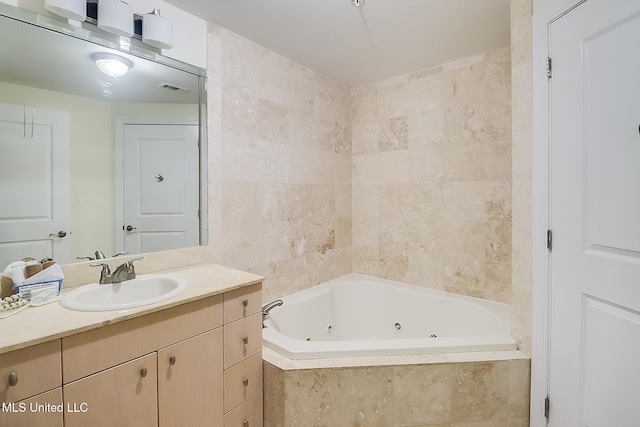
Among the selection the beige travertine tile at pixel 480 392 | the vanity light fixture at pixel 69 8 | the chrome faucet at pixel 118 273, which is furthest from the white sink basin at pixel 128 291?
the beige travertine tile at pixel 480 392

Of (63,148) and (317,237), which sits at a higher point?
(63,148)

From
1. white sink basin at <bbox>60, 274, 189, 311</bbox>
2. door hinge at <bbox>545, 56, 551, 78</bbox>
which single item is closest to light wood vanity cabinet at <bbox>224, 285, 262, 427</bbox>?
white sink basin at <bbox>60, 274, 189, 311</bbox>

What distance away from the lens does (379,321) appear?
2.54 meters

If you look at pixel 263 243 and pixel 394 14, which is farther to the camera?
pixel 263 243

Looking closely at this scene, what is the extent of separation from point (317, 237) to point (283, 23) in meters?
1.58

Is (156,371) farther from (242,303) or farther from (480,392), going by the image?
(480,392)

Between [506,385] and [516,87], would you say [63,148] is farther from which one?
[506,385]

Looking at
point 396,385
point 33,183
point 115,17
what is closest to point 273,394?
point 396,385

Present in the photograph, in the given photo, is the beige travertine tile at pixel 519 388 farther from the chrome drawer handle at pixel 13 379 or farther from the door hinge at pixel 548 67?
the chrome drawer handle at pixel 13 379

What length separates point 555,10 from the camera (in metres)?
1.36

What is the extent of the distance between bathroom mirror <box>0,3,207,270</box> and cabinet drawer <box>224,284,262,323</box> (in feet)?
1.81

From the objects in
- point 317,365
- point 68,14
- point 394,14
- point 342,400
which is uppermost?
point 394,14

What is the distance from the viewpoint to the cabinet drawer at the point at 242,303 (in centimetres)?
138

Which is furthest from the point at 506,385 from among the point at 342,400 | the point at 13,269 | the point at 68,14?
the point at 68,14
